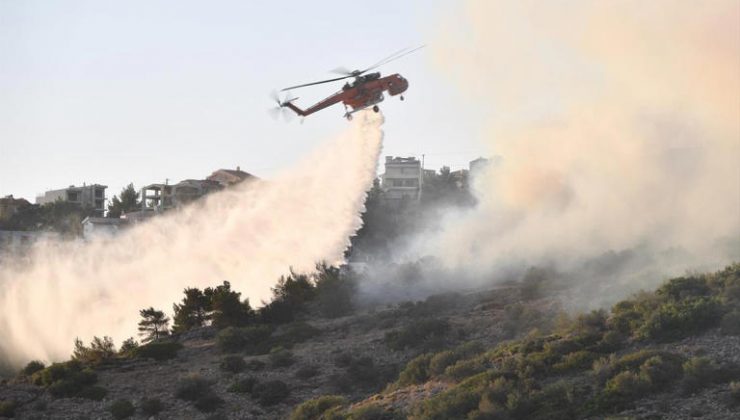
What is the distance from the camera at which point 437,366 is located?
151 feet

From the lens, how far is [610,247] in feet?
258

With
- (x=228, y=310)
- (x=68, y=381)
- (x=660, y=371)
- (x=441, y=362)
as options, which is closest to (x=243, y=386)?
(x=68, y=381)

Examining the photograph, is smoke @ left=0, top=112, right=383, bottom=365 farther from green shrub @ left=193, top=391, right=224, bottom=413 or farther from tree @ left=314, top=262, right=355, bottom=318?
green shrub @ left=193, top=391, right=224, bottom=413

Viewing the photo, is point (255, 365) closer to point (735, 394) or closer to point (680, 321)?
point (680, 321)

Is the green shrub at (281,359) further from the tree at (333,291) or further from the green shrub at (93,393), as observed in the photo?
the tree at (333,291)

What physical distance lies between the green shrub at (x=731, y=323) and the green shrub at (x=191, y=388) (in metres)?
20.7

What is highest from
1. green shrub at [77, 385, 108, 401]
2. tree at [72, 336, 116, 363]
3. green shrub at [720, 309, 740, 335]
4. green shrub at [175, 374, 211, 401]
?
tree at [72, 336, 116, 363]

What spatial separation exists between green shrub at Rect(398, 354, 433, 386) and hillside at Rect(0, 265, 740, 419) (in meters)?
0.06

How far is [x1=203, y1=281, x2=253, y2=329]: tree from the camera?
208 ft

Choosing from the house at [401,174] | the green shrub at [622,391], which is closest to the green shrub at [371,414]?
the green shrub at [622,391]

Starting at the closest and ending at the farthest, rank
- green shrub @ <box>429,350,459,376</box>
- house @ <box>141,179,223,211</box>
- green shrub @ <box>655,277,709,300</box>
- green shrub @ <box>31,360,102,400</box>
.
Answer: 1. green shrub @ <box>429,350,459,376</box>
2. green shrub @ <box>31,360,102,400</box>
3. green shrub @ <box>655,277,709,300</box>
4. house @ <box>141,179,223,211</box>

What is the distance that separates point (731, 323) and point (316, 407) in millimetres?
15971

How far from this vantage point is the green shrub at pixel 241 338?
5759cm

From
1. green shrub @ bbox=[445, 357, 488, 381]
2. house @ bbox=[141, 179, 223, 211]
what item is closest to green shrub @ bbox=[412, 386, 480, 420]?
green shrub @ bbox=[445, 357, 488, 381]
